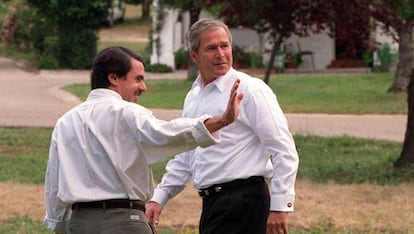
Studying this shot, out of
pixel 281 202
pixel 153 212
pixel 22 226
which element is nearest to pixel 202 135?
pixel 281 202

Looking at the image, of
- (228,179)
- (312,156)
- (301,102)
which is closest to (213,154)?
(228,179)

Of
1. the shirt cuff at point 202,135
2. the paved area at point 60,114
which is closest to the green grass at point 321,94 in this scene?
the paved area at point 60,114

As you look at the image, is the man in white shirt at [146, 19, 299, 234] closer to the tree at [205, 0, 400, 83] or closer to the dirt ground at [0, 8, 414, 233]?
the dirt ground at [0, 8, 414, 233]

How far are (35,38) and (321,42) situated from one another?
10631 mm

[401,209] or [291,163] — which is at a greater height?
[291,163]

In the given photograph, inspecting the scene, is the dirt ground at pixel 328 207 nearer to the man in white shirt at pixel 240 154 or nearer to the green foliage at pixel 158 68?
the man in white shirt at pixel 240 154

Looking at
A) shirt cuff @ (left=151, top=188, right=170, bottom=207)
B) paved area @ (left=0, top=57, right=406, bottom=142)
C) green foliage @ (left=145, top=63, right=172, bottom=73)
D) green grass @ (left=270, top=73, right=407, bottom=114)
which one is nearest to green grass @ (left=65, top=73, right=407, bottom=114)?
green grass @ (left=270, top=73, right=407, bottom=114)

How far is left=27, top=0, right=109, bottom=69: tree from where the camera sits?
35.2 m

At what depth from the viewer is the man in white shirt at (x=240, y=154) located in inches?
194

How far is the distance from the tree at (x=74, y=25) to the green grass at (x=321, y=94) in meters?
5.74

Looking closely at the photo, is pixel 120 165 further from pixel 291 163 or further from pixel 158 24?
pixel 158 24

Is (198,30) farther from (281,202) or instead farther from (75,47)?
(75,47)

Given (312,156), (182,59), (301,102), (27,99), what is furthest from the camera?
(182,59)

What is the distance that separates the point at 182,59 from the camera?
36250 millimetres
